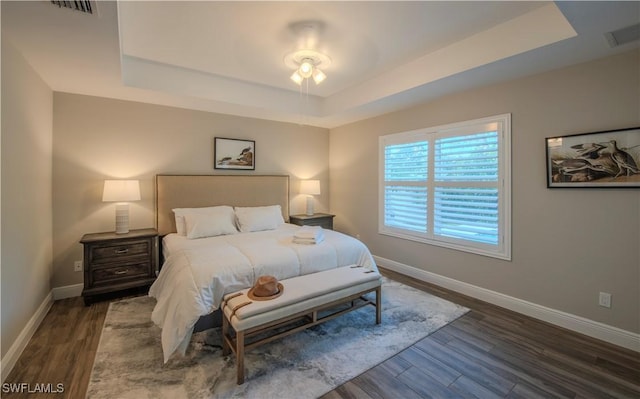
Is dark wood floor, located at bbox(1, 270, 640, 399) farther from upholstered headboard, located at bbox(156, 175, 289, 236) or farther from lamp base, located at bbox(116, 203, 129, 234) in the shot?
upholstered headboard, located at bbox(156, 175, 289, 236)

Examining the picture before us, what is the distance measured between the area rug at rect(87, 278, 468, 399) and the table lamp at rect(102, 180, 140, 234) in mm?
974

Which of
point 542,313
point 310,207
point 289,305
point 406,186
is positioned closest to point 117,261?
point 289,305

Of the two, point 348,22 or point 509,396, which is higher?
point 348,22

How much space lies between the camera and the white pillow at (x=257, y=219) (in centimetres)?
391

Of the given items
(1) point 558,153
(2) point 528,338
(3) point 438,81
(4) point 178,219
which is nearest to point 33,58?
(4) point 178,219

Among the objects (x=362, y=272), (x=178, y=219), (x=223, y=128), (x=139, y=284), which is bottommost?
(x=139, y=284)

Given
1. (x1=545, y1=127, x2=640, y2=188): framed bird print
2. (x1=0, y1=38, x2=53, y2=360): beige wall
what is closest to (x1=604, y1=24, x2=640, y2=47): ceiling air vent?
(x1=545, y1=127, x2=640, y2=188): framed bird print

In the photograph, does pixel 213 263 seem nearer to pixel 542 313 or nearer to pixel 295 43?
pixel 295 43

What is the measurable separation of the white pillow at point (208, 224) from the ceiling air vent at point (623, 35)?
13.5ft

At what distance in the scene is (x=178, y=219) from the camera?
3.71m

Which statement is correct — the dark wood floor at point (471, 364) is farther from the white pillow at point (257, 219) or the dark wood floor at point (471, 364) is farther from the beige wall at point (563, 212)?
the white pillow at point (257, 219)

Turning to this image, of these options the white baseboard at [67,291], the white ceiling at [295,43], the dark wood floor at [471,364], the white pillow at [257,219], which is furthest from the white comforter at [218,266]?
the white ceiling at [295,43]

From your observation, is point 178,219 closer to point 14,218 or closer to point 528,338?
point 14,218

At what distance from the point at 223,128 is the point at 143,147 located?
1.15m
